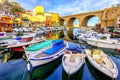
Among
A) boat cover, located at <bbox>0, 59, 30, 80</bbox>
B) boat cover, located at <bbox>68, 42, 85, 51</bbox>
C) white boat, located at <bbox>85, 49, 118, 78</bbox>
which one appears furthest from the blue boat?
boat cover, located at <bbox>0, 59, 30, 80</bbox>

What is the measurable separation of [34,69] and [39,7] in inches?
3607

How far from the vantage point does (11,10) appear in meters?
64.6

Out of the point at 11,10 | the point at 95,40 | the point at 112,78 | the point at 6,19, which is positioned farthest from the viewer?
the point at 11,10

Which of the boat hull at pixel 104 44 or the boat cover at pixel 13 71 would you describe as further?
the boat hull at pixel 104 44

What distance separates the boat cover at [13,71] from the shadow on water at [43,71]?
576 mm

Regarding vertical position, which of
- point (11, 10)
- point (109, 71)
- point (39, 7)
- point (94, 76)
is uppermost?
point (39, 7)

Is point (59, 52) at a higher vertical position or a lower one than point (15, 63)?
higher

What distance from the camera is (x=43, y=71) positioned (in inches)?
384

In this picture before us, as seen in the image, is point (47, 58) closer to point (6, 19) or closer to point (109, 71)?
point (109, 71)

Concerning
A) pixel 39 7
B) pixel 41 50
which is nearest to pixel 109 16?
pixel 41 50

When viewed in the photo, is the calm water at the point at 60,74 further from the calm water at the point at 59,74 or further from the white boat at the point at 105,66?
the white boat at the point at 105,66

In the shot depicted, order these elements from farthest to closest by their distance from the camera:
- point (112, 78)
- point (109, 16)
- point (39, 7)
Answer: point (39, 7)
point (109, 16)
point (112, 78)

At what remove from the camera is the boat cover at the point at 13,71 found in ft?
28.3

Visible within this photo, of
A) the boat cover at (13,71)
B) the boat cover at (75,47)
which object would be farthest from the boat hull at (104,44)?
the boat cover at (13,71)
